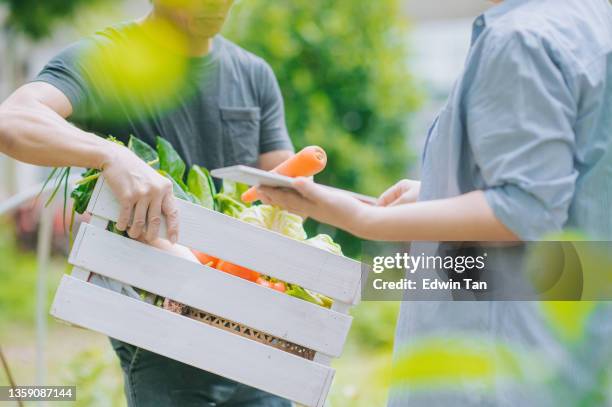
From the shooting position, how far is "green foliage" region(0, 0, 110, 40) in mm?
8461

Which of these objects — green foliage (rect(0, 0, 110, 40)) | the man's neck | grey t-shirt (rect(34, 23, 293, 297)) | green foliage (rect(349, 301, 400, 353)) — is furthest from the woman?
green foliage (rect(0, 0, 110, 40))

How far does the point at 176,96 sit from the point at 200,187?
1.22 feet

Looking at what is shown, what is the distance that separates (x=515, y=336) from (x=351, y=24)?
536 centimetres

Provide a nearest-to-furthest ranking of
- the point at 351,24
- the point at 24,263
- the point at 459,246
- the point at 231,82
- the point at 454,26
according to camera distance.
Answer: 1. the point at 459,246
2. the point at 231,82
3. the point at 351,24
4. the point at 24,263
5. the point at 454,26

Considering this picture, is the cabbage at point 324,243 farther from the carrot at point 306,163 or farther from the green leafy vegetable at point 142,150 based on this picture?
the green leafy vegetable at point 142,150

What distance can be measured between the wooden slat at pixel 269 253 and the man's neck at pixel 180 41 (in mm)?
740

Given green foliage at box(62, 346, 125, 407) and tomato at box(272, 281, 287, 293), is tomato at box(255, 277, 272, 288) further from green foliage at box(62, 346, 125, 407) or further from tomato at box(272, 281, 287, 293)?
green foliage at box(62, 346, 125, 407)

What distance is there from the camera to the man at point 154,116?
5.24 feet

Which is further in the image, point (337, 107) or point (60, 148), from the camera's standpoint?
point (337, 107)

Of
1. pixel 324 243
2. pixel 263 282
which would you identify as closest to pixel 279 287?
pixel 263 282

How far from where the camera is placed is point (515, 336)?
1.32 m

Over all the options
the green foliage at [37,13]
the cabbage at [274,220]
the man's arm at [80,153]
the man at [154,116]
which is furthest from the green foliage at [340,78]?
the man's arm at [80,153]

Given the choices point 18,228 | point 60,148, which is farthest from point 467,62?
point 18,228

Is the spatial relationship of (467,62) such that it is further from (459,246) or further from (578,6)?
(459,246)
